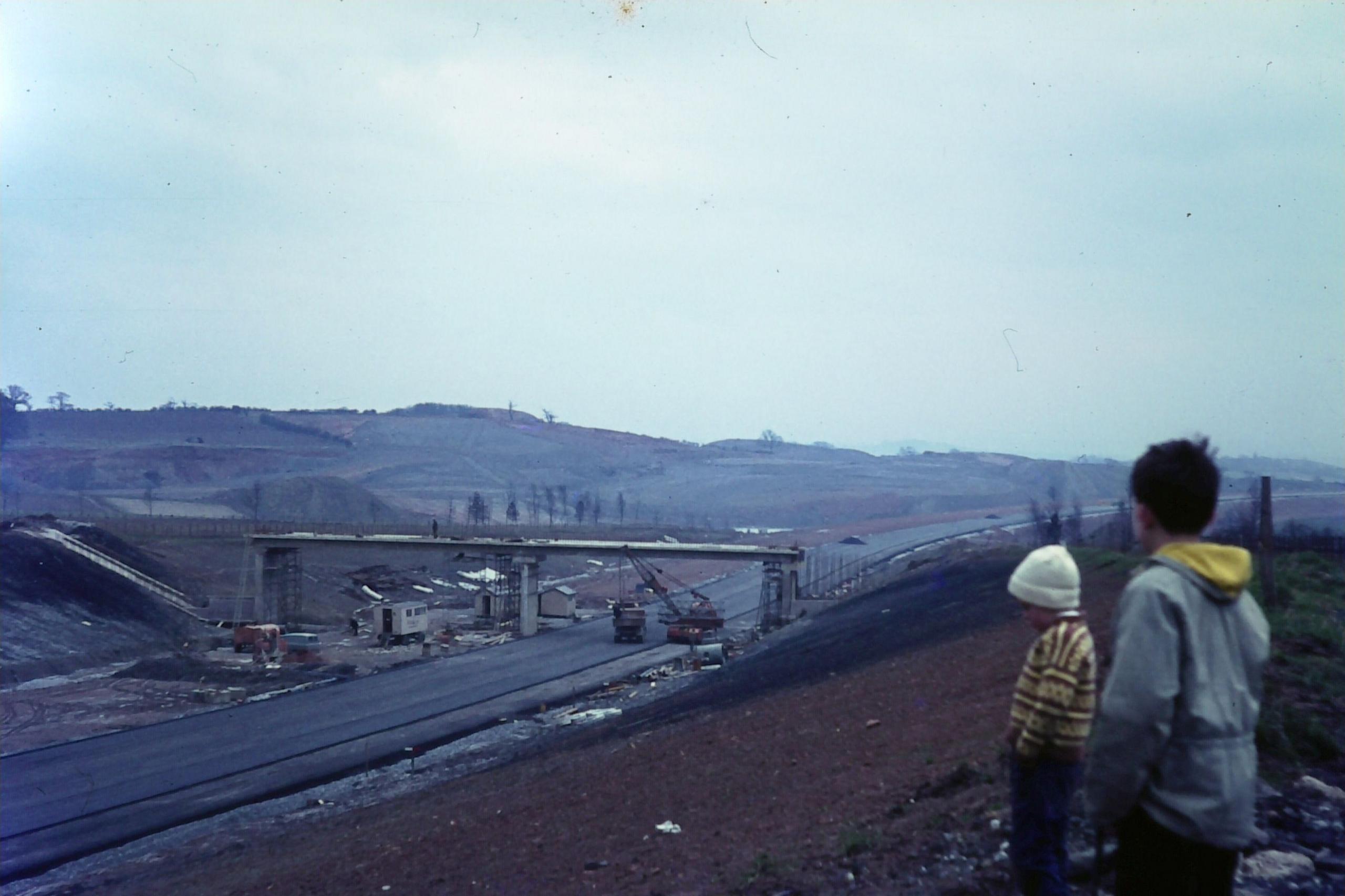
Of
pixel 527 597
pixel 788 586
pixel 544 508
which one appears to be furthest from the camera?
pixel 544 508

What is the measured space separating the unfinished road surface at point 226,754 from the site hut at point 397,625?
8.41m

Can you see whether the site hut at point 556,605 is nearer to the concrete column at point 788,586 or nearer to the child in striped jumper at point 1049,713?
the concrete column at point 788,586

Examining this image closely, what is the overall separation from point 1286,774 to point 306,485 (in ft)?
421

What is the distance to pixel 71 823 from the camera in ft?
81.0

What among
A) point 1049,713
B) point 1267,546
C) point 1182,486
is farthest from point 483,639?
point 1182,486

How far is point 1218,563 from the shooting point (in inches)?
134

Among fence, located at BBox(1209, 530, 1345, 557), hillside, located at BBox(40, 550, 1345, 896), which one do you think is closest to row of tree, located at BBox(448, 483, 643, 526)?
fence, located at BBox(1209, 530, 1345, 557)

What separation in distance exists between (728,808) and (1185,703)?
34.0 feet

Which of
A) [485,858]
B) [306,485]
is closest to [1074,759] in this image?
[485,858]

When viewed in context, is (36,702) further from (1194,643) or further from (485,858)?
(1194,643)

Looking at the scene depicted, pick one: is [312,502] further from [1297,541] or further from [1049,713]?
[1049,713]

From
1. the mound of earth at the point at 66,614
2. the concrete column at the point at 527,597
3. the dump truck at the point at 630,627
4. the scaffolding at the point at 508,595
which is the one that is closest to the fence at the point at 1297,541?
the dump truck at the point at 630,627

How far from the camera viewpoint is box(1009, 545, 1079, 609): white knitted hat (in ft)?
14.2

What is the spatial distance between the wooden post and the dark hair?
39.8ft
